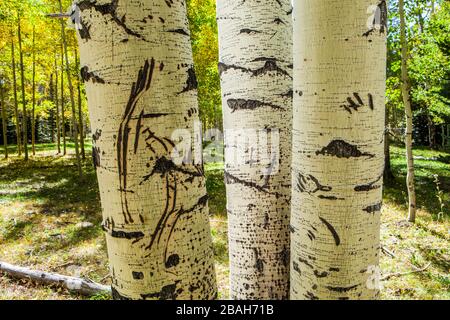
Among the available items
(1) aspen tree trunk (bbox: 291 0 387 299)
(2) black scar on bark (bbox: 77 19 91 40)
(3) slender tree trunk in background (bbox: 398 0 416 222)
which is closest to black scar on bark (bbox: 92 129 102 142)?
(2) black scar on bark (bbox: 77 19 91 40)

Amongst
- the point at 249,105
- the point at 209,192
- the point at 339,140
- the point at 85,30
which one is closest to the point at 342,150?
the point at 339,140

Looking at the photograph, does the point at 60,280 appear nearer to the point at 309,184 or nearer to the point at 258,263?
the point at 258,263

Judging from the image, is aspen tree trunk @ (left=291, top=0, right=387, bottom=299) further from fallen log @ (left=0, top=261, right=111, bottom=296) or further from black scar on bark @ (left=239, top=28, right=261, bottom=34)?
fallen log @ (left=0, top=261, right=111, bottom=296)

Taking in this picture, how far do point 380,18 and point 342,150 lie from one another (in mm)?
400

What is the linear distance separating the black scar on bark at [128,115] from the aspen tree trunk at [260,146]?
68cm

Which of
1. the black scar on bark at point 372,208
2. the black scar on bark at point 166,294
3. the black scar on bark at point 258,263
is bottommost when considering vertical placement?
the black scar on bark at point 258,263

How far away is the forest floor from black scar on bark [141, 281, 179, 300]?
3893 millimetres

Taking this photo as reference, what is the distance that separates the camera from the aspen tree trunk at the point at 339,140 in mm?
894

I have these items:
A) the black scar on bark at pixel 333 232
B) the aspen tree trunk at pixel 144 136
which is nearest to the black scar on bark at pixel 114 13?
the aspen tree trunk at pixel 144 136

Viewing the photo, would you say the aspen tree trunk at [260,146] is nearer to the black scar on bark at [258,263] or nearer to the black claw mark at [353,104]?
the black scar on bark at [258,263]

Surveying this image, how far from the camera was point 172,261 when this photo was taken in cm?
77

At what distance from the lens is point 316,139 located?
953 millimetres
